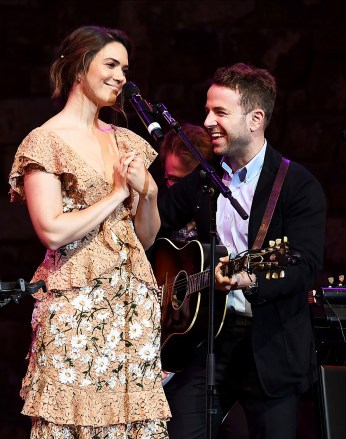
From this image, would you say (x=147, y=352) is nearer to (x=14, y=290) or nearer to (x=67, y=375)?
(x=67, y=375)

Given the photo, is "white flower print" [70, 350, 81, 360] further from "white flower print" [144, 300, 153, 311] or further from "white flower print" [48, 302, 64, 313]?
"white flower print" [144, 300, 153, 311]

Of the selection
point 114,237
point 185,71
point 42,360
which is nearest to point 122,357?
point 42,360

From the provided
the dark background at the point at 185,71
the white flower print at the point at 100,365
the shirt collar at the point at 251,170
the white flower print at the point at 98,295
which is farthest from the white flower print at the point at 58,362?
the dark background at the point at 185,71

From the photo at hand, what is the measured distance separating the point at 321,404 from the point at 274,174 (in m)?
1.01

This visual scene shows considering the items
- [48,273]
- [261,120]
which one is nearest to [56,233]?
[48,273]

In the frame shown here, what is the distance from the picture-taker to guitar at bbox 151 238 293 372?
12.2 ft

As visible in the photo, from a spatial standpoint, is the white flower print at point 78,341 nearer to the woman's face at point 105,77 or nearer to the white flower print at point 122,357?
the white flower print at point 122,357

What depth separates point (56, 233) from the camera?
300cm

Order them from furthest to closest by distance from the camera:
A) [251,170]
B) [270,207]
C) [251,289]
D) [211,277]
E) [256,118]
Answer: [256,118] < [251,170] < [270,207] < [251,289] < [211,277]

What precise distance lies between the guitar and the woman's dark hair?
3.04ft

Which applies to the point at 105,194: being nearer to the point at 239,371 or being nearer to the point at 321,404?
the point at 239,371

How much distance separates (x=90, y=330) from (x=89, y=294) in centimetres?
12

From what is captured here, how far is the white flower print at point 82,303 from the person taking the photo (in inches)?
118

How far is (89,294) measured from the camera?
3023 millimetres
